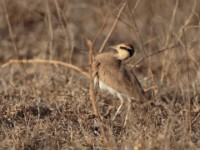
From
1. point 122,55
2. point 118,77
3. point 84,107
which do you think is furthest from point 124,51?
point 84,107

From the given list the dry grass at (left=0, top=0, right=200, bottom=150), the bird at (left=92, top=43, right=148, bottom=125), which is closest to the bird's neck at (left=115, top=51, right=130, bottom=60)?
the bird at (left=92, top=43, right=148, bottom=125)

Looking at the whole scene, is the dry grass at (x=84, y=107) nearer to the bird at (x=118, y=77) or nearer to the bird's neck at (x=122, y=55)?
the bird at (x=118, y=77)

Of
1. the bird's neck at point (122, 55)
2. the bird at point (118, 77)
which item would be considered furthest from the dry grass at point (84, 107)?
the bird's neck at point (122, 55)

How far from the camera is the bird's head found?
566 cm

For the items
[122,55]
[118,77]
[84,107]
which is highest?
[122,55]

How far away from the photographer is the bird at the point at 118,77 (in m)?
5.48

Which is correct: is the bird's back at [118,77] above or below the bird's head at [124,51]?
below

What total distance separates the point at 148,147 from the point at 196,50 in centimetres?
A: 419

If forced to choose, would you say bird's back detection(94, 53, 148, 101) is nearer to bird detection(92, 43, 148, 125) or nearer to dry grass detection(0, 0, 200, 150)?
bird detection(92, 43, 148, 125)

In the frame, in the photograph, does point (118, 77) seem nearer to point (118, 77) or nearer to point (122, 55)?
point (118, 77)

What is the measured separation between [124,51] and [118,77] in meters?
0.31

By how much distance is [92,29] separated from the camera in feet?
32.4

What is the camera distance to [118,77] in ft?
18.1

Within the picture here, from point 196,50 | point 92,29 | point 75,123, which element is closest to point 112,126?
point 75,123
